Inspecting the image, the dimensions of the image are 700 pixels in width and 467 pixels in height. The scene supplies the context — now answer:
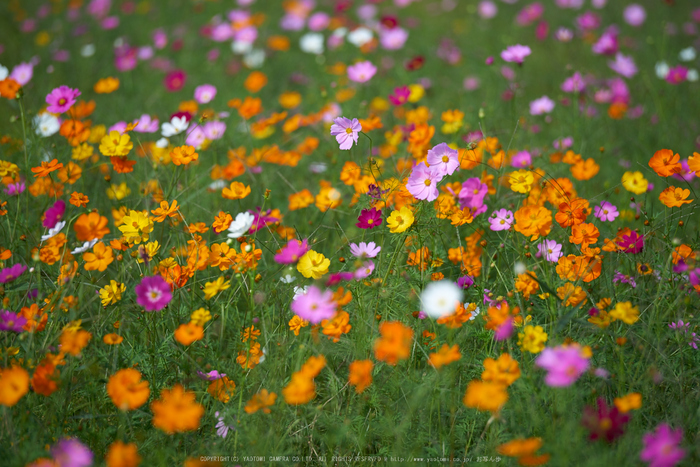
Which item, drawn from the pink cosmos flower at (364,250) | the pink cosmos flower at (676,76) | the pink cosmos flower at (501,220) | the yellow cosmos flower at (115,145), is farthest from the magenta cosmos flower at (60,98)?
the pink cosmos flower at (676,76)

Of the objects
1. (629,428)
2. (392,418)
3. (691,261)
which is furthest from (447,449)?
(691,261)

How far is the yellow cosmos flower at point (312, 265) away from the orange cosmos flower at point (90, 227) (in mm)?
581

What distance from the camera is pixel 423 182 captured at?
1.37m

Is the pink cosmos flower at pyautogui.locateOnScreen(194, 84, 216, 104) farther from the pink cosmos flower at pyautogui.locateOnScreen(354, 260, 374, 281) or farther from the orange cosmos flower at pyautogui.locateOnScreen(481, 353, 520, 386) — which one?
the orange cosmos flower at pyautogui.locateOnScreen(481, 353, 520, 386)

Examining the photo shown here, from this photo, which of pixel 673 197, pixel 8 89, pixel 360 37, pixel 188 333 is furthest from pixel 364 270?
pixel 360 37

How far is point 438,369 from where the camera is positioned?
1.21 metres

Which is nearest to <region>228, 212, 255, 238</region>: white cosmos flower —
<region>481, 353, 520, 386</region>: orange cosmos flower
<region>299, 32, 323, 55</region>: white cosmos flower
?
<region>481, 353, 520, 386</region>: orange cosmos flower

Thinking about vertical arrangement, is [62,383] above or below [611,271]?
above

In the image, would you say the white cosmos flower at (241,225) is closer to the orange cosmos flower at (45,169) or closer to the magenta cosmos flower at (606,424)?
the orange cosmos flower at (45,169)

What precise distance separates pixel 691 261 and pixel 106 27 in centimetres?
445

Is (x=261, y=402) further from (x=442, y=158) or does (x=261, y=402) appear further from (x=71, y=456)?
(x=442, y=158)

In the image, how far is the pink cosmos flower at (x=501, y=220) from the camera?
1.48m

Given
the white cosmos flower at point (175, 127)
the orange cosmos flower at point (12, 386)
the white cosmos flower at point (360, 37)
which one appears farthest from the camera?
the white cosmos flower at point (360, 37)

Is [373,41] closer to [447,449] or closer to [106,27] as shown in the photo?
[106,27]
